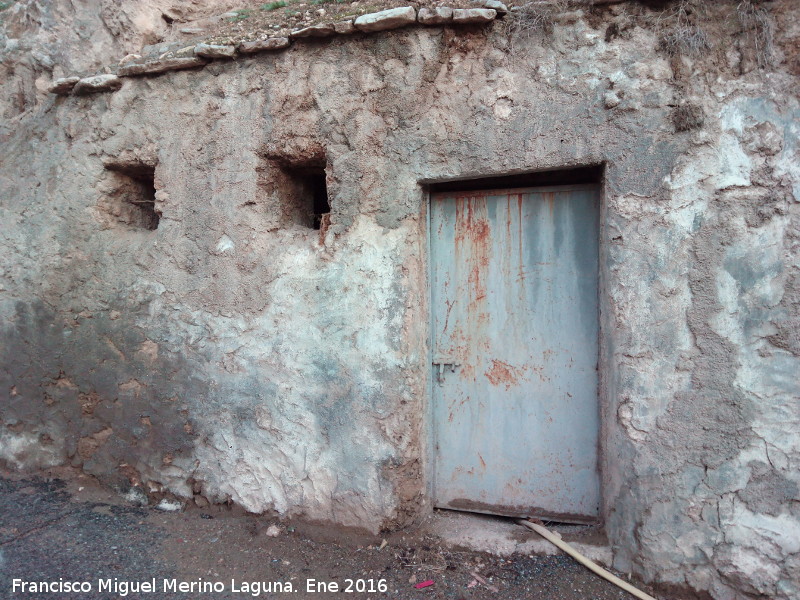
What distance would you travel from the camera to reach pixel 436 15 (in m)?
2.45

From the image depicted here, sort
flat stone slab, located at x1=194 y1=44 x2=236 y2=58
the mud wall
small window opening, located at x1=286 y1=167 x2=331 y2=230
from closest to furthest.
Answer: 1. the mud wall
2. flat stone slab, located at x1=194 y1=44 x2=236 y2=58
3. small window opening, located at x1=286 y1=167 x2=331 y2=230

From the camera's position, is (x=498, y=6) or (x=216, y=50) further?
(x=216, y=50)

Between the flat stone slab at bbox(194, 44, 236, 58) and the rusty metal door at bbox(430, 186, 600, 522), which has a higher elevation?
the flat stone slab at bbox(194, 44, 236, 58)

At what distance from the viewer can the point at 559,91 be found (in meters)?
2.39

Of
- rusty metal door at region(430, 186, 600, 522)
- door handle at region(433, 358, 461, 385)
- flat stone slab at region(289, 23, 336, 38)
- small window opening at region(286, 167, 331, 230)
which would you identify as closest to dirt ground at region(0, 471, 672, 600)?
rusty metal door at region(430, 186, 600, 522)

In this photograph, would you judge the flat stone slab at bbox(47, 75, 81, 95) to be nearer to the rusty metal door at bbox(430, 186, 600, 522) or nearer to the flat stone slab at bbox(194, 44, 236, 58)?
the flat stone slab at bbox(194, 44, 236, 58)

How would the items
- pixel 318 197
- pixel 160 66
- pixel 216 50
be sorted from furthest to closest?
pixel 318 197 < pixel 160 66 < pixel 216 50

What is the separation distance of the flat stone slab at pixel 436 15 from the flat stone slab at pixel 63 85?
6.75 ft

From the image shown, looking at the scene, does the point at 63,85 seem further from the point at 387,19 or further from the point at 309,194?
the point at 387,19

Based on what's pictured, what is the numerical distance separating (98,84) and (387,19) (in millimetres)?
1755

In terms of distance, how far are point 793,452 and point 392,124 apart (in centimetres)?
219

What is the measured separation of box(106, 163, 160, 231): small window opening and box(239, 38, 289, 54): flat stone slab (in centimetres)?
88

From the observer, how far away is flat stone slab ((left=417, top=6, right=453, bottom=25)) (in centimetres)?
244

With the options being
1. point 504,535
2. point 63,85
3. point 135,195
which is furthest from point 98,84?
point 504,535
